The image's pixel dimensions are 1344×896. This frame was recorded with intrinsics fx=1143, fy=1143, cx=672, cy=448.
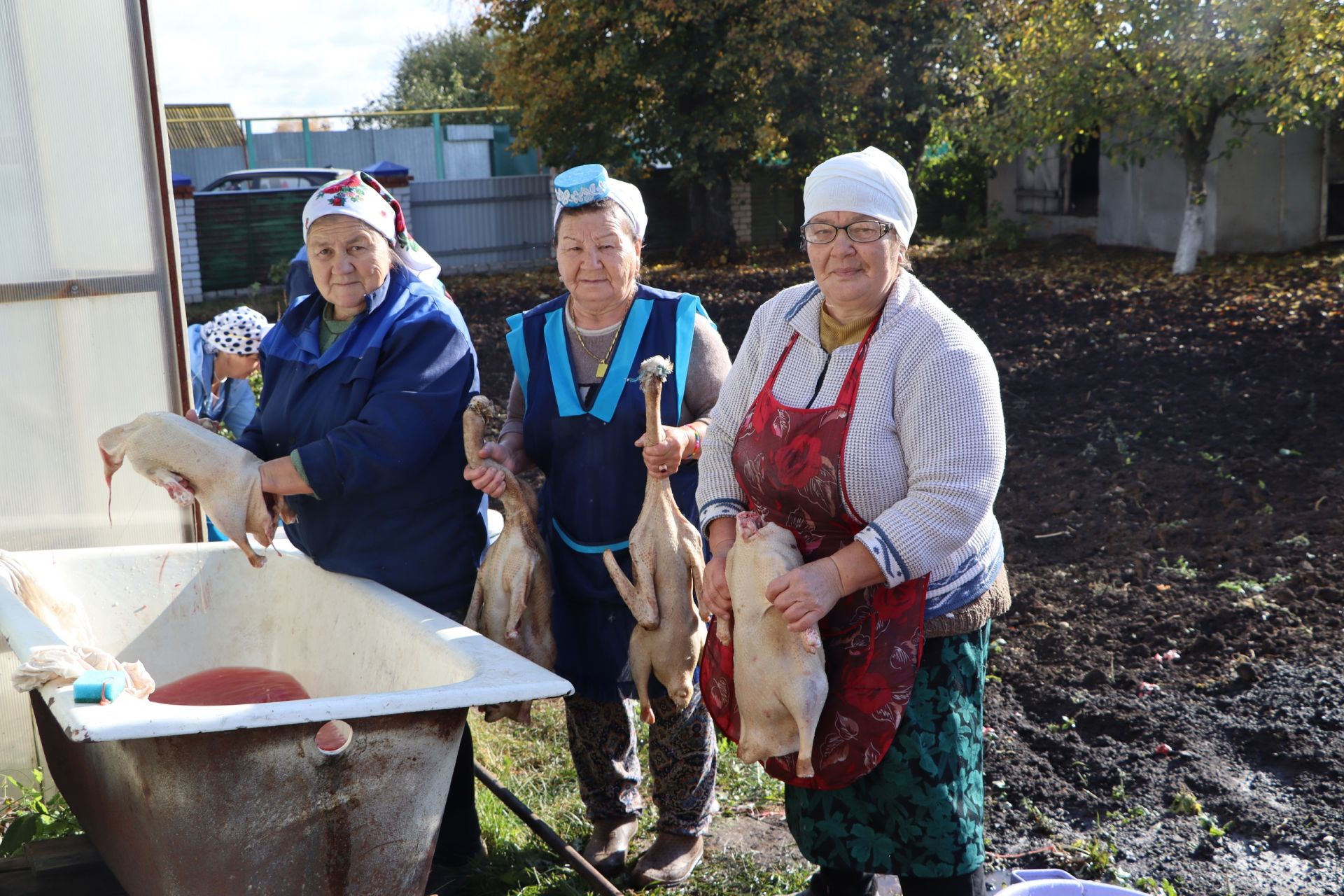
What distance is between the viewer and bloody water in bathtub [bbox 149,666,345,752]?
9.68 feet

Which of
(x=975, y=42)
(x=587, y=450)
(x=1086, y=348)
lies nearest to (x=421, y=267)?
(x=587, y=450)

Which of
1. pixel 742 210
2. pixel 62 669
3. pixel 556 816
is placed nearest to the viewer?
pixel 62 669

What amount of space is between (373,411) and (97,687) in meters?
0.82

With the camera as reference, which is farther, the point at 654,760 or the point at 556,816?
the point at 556,816

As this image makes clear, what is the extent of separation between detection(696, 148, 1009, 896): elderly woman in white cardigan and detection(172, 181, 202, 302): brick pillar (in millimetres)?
13307

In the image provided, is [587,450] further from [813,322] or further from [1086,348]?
[1086,348]

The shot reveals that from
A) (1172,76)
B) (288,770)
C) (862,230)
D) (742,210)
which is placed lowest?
(288,770)

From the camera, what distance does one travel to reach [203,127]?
72.9 ft

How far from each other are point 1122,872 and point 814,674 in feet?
4.61

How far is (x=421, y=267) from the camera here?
2.90m

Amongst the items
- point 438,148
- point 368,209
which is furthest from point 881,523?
point 438,148

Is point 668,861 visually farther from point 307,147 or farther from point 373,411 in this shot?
point 307,147

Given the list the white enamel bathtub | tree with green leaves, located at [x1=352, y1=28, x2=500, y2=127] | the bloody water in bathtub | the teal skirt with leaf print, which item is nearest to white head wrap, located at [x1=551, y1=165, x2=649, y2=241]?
the white enamel bathtub

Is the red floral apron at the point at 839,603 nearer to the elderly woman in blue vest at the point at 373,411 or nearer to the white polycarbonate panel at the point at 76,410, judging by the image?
the elderly woman in blue vest at the point at 373,411
